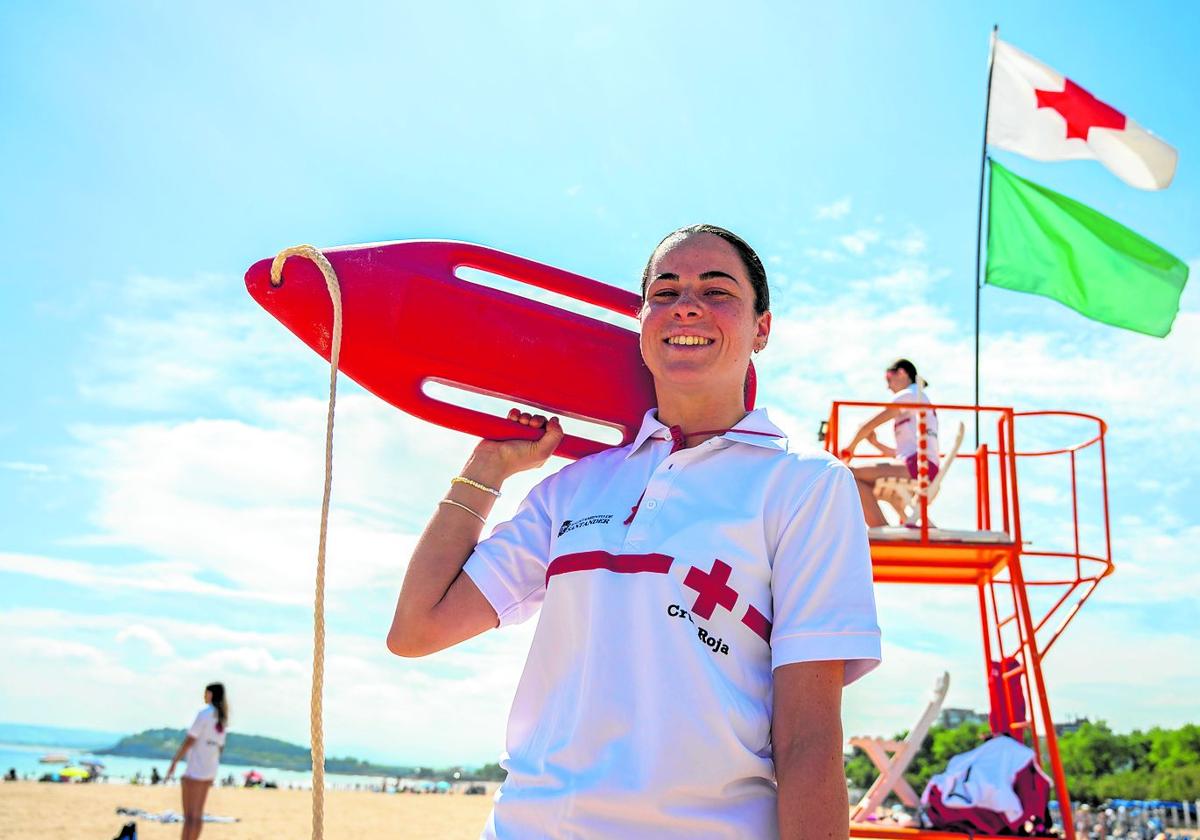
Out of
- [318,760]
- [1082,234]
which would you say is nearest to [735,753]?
[318,760]

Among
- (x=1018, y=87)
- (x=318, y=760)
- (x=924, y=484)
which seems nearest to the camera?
(x=318, y=760)

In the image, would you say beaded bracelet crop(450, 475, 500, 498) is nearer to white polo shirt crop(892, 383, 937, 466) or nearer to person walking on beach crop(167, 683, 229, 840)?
white polo shirt crop(892, 383, 937, 466)

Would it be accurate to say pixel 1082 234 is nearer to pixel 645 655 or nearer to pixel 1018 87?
pixel 1018 87

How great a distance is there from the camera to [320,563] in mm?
2131

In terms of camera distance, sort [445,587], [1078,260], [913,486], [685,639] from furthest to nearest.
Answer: [1078,260], [913,486], [445,587], [685,639]

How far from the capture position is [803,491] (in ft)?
6.13

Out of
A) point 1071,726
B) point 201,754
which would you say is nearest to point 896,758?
point 201,754

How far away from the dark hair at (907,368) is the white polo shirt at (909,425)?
12cm

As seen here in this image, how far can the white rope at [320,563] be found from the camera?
6.38 ft

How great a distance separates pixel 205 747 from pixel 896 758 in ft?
21.6

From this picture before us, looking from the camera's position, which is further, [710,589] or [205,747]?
[205,747]

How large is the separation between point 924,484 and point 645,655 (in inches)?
218

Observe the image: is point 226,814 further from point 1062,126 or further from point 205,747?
point 1062,126

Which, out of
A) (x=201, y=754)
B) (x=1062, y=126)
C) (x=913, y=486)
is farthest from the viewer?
(x=1062, y=126)
